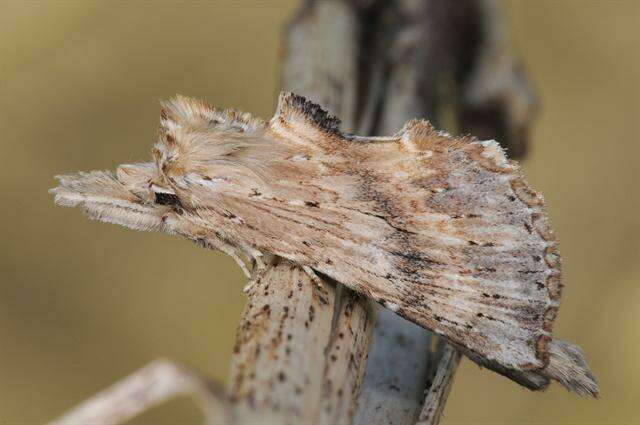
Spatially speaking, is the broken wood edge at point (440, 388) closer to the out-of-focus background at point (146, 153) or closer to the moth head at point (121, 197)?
the moth head at point (121, 197)

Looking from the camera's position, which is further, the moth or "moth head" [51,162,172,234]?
"moth head" [51,162,172,234]

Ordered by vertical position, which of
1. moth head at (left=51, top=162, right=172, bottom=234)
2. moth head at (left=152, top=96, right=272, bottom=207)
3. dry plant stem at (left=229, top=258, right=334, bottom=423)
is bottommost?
dry plant stem at (left=229, top=258, right=334, bottom=423)

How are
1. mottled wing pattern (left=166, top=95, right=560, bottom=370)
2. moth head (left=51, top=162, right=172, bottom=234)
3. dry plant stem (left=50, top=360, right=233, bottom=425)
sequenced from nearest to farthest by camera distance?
dry plant stem (left=50, top=360, right=233, bottom=425), mottled wing pattern (left=166, top=95, right=560, bottom=370), moth head (left=51, top=162, right=172, bottom=234)

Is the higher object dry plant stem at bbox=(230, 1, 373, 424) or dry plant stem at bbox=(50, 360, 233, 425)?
dry plant stem at bbox=(230, 1, 373, 424)

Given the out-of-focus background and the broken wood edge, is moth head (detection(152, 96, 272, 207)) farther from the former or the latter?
the out-of-focus background

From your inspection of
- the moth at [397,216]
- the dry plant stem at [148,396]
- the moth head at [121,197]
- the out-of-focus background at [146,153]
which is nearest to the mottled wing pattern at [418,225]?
the moth at [397,216]

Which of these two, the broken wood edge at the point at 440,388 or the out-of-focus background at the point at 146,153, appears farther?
the out-of-focus background at the point at 146,153

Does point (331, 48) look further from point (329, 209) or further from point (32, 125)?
point (32, 125)

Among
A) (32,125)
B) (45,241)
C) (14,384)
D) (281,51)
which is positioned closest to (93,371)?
(14,384)

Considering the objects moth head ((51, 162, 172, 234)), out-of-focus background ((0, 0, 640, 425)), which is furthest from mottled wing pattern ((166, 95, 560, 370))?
out-of-focus background ((0, 0, 640, 425))
